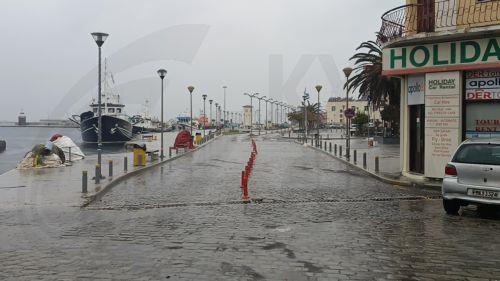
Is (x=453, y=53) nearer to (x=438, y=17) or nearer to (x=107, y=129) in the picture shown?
(x=438, y=17)

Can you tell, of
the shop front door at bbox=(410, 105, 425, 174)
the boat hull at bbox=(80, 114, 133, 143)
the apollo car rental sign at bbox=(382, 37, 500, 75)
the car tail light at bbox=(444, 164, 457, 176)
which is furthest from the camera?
the boat hull at bbox=(80, 114, 133, 143)

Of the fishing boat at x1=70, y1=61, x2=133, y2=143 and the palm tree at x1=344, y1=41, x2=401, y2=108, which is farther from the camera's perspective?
the fishing boat at x1=70, y1=61, x2=133, y2=143

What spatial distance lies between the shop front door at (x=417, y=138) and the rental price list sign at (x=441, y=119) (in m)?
0.52

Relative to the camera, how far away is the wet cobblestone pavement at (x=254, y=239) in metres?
6.25

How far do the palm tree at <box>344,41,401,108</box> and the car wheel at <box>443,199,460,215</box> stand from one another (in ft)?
109

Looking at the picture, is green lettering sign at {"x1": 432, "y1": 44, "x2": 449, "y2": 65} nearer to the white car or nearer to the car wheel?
the white car

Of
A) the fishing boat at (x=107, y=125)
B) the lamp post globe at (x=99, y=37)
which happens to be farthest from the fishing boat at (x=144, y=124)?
the lamp post globe at (x=99, y=37)

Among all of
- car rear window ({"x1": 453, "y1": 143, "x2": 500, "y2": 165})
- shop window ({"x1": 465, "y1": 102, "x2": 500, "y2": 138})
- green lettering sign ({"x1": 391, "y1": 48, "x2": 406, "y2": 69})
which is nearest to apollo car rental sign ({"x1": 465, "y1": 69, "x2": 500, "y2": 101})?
shop window ({"x1": 465, "y1": 102, "x2": 500, "y2": 138})

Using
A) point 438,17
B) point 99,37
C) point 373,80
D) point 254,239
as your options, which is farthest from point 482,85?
point 373,80

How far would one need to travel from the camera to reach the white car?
9523mm

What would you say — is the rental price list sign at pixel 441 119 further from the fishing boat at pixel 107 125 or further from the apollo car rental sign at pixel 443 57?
the fishing boat at pixel 107 125

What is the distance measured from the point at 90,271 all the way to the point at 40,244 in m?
2.11

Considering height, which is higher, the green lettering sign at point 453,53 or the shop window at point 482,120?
the green lettering sign at point 453,53

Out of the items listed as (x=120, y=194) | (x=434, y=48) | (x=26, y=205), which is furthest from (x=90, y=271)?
(x=434, y=48)
